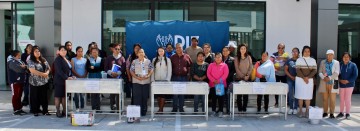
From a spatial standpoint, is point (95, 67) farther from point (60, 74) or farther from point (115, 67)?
point (60, 74)

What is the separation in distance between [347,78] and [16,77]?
310 inches

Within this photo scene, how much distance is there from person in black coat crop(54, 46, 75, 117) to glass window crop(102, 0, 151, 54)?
13.2 feet

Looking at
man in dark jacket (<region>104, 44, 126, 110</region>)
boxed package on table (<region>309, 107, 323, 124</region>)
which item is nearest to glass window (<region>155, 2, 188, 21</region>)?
man in dark jacket (<region>104, 44, 126, 110</region>)

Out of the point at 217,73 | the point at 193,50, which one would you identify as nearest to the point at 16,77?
the point at 193,50

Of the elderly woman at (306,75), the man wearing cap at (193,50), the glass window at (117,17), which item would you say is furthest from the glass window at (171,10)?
the elderly woman at (306,75)

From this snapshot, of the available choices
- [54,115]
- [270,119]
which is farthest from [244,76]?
[54,115]

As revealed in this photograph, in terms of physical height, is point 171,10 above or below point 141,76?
above

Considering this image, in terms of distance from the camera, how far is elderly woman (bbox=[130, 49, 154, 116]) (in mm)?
9086

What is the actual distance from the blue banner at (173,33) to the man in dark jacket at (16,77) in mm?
2855

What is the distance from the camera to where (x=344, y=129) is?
8164 millimetres

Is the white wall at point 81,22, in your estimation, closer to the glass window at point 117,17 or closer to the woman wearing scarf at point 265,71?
the glass window at point 117,17

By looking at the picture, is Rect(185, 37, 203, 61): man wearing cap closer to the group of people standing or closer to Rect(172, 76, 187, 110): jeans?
the group of people standing

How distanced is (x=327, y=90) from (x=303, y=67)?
2.87 feet

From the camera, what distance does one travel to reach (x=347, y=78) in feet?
30.5
